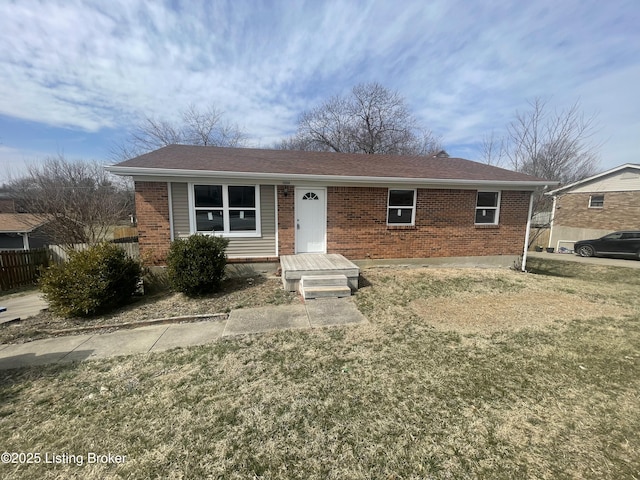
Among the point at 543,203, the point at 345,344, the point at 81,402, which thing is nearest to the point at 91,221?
the point at 81,402

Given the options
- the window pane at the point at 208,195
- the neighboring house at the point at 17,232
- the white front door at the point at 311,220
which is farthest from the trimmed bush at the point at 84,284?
the neighboring house at the point at 17,232

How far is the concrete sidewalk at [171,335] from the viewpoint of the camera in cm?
398

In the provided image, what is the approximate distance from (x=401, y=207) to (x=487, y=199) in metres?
3.12

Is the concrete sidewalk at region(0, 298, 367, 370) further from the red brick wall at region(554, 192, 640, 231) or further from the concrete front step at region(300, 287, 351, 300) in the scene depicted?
the red brick wall at region(554, 192, 640, 231)

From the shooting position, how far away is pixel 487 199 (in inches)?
359

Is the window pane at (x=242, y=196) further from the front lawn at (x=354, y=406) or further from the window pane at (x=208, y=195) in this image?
the front lawn at (x=354, y=406)

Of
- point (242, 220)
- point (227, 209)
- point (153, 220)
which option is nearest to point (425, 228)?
point (242, 220)

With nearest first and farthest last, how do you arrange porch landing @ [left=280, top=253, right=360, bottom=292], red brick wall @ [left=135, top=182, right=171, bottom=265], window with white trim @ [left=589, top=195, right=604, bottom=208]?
porch landing @ [left=280, top=253, right=360, bottom=292] → red brick wall @ [left=135, top=182, right=171, bottom=265] → window with white trim @ [left=589, top=195, right=604, bottom=208]

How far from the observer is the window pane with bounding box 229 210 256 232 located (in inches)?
300

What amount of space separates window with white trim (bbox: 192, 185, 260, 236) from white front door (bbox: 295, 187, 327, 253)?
121cm

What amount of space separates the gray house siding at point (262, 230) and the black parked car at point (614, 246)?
1806cm

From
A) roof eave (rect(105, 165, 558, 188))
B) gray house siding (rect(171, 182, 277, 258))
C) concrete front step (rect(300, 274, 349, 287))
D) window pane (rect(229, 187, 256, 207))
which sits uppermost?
roof eave (rect(105, 165, 558, 188))

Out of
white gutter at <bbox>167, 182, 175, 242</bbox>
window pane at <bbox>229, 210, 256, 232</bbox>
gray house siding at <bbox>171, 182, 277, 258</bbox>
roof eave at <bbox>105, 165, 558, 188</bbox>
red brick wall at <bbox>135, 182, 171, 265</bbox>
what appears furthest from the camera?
window pane at <bbox>229, 210, 256, 232</bbox>

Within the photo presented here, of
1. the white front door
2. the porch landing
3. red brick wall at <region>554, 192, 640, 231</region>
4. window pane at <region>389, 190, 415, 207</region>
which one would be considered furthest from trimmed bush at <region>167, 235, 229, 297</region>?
red brick wall at <region>554, 192, 640, 231</region>
